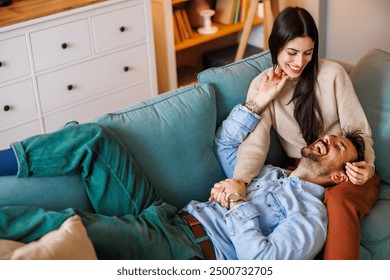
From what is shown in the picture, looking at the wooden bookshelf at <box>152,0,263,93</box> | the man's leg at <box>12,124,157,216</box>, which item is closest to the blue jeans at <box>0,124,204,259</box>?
the man's leg at <box>12,124,157,216</box>

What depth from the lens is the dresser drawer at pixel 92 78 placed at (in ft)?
10.6

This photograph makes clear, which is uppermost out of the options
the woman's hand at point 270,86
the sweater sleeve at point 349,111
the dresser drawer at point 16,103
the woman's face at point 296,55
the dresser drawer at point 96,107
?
the woman's face at point 296,55

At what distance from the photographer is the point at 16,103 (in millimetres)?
3117

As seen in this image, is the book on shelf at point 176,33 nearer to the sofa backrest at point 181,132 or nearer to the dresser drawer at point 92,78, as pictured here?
the dresser drawer at point 92,78

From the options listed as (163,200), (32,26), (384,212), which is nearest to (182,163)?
(163,200)

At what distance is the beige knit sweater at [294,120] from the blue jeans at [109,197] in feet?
1.19

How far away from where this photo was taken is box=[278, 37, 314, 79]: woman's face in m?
2.24

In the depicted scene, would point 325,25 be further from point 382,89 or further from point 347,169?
Result: point 347,169

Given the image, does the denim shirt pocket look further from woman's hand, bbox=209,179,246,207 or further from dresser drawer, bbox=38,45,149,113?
dresser drawer, bbox=38,45,149,113

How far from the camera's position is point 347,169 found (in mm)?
2201

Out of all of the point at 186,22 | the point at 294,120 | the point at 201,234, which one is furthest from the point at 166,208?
the point at 186,22

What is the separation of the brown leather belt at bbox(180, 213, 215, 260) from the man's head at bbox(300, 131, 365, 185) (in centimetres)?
44

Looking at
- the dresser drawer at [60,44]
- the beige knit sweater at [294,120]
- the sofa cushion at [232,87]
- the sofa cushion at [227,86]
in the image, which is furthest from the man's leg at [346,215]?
the dresser drawer at [60,44]

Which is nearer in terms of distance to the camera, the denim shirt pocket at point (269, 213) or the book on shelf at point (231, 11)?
the denim shirt pocket at point (269, 213)
